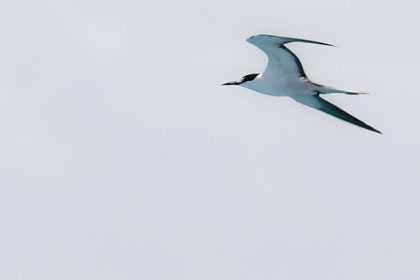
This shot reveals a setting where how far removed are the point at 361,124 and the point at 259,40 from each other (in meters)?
5.64

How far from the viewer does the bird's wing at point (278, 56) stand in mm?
38881

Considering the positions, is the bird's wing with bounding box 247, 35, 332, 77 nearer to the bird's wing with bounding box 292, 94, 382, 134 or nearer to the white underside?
the white underside

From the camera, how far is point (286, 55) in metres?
40.2

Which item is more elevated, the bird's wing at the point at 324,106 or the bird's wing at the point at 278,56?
the bird's wing at the point at 278,56

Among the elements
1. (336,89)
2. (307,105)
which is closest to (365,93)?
(336,89)

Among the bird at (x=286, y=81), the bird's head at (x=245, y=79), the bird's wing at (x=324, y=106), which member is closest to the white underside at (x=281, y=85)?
the bird at (x=286, y=81)

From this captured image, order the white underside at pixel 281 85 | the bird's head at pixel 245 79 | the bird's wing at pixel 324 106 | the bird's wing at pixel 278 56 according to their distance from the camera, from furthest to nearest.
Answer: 1. the bird's wing at pixel 324 106
2. the bird's head at pixel 245 79
3. the white underside at pixel 281 85
4. the bird's wing at pixel 278 56

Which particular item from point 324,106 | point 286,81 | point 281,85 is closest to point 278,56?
point 286,81

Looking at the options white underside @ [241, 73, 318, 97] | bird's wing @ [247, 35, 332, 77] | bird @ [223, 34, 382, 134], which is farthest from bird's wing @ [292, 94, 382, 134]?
bird's wing @ [247, 35, 332, 77]

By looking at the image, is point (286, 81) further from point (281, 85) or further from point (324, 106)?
point (324, 106)

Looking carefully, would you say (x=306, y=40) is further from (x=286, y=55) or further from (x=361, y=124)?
(x=361, y=124)

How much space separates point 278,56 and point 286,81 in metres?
1.36

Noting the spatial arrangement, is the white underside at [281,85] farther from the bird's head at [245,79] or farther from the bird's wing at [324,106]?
the bird's wing at [324,106]

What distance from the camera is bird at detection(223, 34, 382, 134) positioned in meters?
39.5
